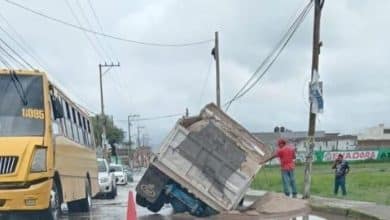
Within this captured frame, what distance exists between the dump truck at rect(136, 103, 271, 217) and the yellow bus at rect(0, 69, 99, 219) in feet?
8.30

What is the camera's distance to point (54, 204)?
13.4 m

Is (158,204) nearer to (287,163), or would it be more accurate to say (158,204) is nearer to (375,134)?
(287,163)

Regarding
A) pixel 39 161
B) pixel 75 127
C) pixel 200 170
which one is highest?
pixel 75 127

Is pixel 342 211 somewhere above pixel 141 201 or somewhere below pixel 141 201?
below

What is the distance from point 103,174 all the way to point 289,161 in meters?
10.0

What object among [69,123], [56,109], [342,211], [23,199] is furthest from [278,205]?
[23,199]

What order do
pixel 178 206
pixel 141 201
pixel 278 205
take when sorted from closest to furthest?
pixel 178 206 → pixel 141 201 → pixel 278 205

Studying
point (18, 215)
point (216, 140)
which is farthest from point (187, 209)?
point (18, 215)

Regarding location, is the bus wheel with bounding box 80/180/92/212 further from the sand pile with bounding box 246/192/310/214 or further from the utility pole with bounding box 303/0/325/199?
the utility pole with bounding box 303/0/325/199

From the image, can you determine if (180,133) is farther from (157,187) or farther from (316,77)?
(316,77)

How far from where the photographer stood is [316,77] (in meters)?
20.8

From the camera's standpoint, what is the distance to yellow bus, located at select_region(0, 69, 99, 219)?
12195mm

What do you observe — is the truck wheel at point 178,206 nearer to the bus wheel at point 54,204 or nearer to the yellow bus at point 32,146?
the yellow bus at point 32,146

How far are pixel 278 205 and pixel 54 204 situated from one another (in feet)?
23.5
